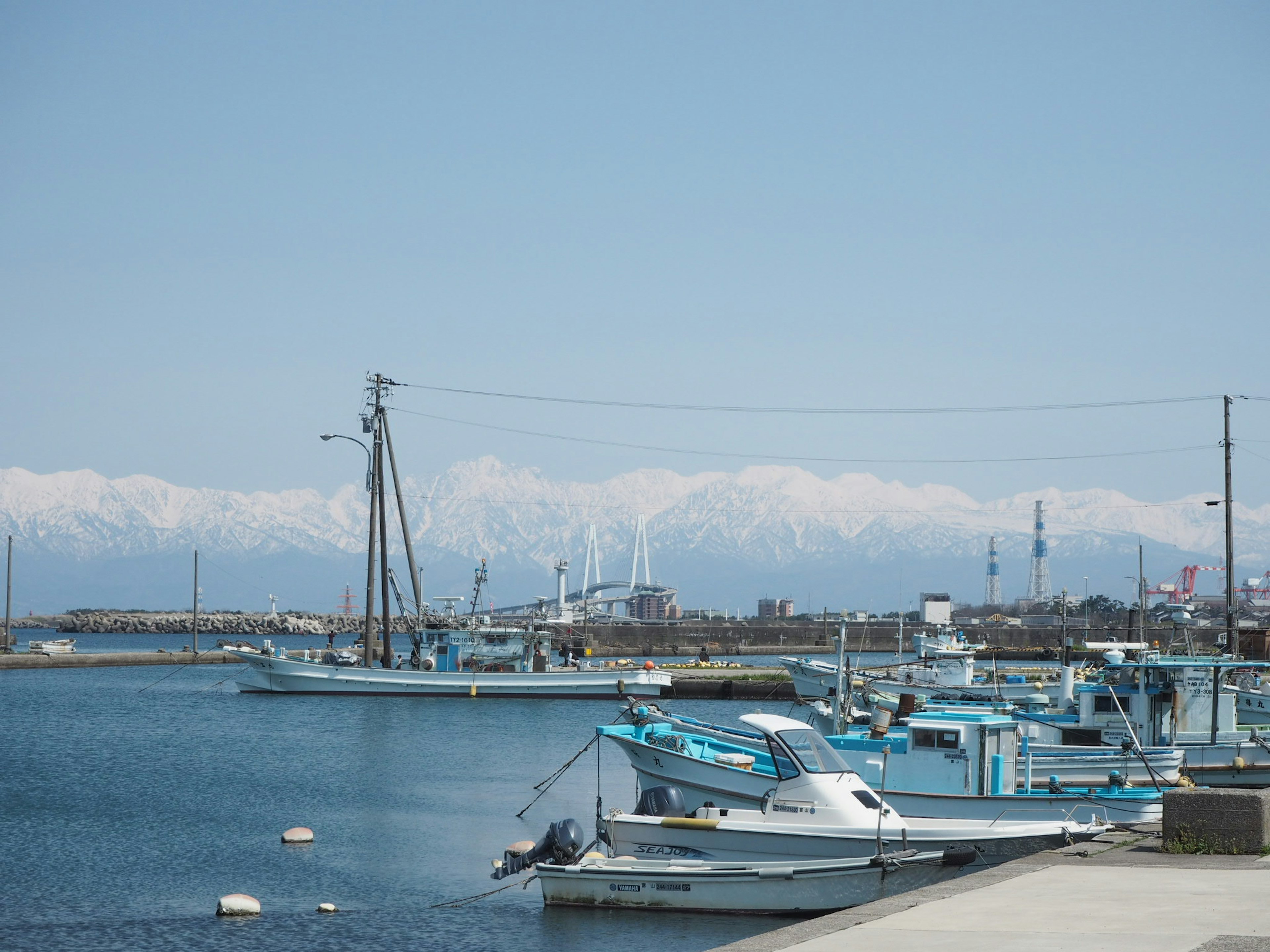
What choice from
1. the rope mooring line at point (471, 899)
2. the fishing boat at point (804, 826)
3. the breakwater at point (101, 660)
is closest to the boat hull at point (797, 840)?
the fishing boat at point (804, 826)

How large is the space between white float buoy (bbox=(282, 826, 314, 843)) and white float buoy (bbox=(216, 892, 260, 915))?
5.41 metres

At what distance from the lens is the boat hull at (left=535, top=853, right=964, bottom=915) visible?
1753 cm

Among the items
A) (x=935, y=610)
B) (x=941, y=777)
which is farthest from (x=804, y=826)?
(x=935, y=610)

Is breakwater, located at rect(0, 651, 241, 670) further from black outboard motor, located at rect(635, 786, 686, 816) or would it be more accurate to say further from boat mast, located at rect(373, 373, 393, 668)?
black outboard motor, located at rect(635, 786, 686, 816)

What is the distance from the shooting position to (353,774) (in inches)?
1356

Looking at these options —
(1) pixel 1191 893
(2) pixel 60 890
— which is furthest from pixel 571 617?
(1) pixel 1191 893

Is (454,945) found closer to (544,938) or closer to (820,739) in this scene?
(544,938)

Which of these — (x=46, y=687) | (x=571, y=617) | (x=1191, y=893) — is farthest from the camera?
(x=571, y=617)

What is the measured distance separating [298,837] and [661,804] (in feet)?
27.6

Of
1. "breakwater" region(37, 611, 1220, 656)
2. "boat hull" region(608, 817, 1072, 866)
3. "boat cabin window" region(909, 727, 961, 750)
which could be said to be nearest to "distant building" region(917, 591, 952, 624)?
"breakwater" region(37, 611, 1220, 656)

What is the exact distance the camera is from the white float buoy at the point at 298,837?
24.9 meters

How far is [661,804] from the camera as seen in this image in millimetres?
19875

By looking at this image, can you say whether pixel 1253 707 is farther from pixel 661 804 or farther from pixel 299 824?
pixel 299 824

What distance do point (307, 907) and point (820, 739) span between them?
777 cm
